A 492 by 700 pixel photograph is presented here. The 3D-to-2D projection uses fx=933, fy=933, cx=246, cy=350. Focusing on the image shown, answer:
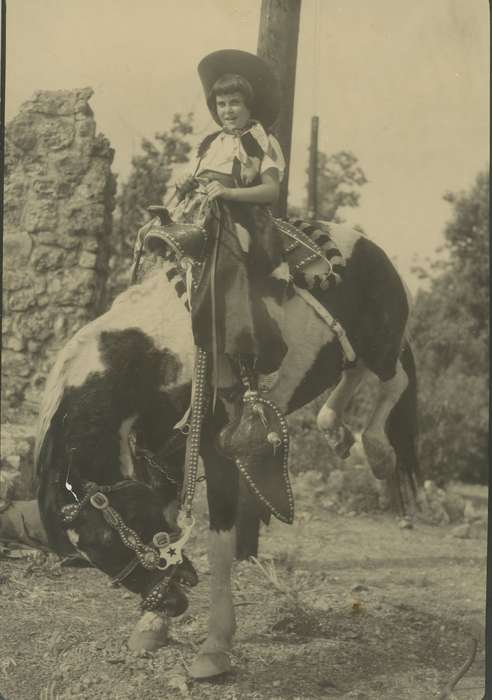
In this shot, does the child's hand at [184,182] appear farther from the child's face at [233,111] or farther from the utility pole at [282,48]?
the utility pole at [282,48]

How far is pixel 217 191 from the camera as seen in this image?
2311 millimetres

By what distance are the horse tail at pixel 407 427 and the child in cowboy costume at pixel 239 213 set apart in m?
0.51

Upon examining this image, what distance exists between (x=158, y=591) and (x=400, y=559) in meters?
1.00

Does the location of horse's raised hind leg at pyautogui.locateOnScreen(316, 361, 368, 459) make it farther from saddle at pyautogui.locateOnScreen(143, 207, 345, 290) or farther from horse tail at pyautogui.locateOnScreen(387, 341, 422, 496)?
saddle at pyautogui.locateOnScreen(143, 207, 345, 290)

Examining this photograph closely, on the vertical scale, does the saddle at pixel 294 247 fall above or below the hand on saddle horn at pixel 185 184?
below

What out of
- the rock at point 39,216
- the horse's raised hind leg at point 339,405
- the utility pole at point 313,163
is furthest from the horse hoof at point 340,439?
the rock at point 39,216

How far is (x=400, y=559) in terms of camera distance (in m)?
2.99

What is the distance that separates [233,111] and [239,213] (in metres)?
0.27

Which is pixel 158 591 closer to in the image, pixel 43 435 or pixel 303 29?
pixel 43 435

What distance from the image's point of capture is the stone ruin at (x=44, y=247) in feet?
8.72

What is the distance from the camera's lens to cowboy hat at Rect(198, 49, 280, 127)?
239cm

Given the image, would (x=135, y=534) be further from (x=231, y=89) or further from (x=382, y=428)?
(x=231, y=89)

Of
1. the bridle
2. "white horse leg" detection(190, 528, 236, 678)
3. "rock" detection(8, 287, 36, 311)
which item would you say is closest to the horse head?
the bridle

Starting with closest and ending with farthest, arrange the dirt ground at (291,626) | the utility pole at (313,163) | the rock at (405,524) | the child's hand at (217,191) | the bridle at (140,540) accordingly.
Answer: the bridle at (140,540), the child's hand at (217,191), the dirt ground at (291,626), the utility pole at (313,163), the rock at (405,524)
